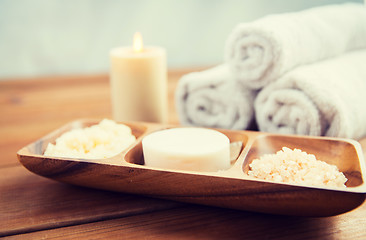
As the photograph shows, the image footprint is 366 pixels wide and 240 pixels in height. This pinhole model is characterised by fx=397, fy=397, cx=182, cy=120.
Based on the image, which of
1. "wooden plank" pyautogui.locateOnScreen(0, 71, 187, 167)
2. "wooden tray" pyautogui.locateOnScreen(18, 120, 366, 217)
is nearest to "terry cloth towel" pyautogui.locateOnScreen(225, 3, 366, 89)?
"wooden tray" pyautogui.locateOnScreen(18, 120, 366, 217)

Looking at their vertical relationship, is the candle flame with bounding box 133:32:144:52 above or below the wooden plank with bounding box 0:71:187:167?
above

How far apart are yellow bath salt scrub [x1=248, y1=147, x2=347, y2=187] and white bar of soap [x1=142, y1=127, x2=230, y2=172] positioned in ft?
0.15

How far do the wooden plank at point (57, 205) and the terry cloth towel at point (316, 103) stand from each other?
0.82 feet

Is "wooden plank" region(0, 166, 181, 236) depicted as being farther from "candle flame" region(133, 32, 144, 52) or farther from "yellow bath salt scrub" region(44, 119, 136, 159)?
"candle flame" region(133, 32, 144, 52)

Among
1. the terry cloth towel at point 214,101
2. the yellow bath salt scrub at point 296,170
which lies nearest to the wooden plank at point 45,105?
the terry cloth towel at point 214,101

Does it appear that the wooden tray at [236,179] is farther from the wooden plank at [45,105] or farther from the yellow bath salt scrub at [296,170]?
the wooden plank at [45,105]

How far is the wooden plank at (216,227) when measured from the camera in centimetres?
43

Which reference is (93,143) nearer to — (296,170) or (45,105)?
(296,170)

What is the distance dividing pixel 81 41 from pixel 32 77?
0.19 metres

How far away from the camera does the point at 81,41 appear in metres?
1.30

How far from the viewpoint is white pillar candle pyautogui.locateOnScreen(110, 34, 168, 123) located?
0.72 meters

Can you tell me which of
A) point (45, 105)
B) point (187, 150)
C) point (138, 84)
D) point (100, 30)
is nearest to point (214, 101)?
point (138, 84)

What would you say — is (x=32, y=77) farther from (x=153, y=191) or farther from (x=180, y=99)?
(x=153, y=191)

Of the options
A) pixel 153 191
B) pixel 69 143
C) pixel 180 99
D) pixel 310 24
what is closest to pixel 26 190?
pixel 69 143
